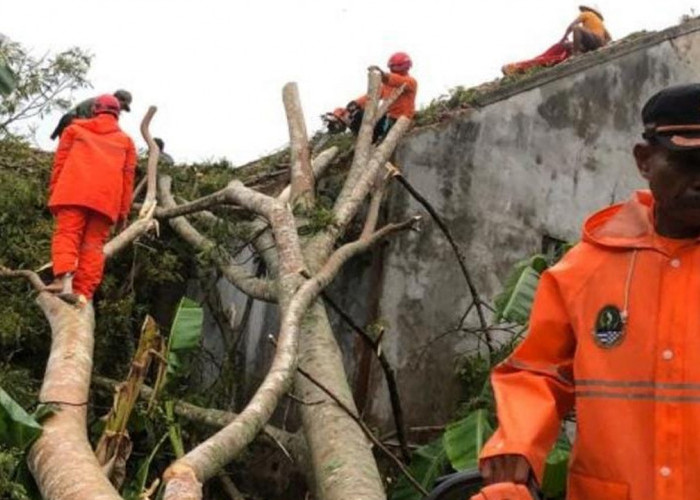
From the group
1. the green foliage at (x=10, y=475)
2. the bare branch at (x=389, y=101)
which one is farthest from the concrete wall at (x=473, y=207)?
the green foliage at (x=10, y=475)

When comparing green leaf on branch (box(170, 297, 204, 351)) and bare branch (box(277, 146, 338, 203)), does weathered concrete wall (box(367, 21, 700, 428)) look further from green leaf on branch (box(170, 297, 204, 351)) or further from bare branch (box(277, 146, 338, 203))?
green leaf on branch (box(170, 297, 204, 351))

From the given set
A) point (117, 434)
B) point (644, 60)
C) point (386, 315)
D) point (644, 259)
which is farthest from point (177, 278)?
point (644, 259)

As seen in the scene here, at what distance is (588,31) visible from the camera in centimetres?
1142

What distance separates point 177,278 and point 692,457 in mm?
6057

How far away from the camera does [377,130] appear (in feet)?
26.5

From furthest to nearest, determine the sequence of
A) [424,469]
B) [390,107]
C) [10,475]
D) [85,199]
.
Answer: [390,107] → [85,199] → [424,469] → [10,475]

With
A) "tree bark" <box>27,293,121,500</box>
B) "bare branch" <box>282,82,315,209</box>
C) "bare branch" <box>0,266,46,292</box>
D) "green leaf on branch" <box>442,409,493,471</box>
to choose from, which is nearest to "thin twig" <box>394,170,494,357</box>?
"bare branch" <box>282,82,315,209</box>

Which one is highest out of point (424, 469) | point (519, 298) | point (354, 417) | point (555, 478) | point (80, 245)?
point (80, 245)

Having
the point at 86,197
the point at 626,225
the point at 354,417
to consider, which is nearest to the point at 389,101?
the point at 86,197

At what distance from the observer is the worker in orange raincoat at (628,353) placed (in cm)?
225

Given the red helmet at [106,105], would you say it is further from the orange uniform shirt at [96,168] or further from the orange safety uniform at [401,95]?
the orange safety uniform at [401,95]

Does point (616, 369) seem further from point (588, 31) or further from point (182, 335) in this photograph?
→ point (588, 31)

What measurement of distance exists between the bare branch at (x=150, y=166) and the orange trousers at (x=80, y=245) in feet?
2.59

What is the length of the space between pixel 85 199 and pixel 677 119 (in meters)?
4.79
